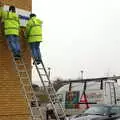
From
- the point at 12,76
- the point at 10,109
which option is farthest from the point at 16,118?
the point at 12,76

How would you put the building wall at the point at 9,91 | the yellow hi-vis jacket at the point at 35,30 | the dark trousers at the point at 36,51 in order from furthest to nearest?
the dark trousers at the point at 36,51, the yellow hi-vis jacket at the point at 35,30, the building wall at the point at 9,91

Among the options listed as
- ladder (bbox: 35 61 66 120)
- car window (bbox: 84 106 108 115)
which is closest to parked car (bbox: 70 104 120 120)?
car window (bbox: 84 106 108 115)

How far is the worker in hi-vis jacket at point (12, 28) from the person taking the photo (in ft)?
42.6

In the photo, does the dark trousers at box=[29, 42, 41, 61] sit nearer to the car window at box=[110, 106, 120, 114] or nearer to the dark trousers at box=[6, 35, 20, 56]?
the dark trousers at box=[6, 35, 20, 56]

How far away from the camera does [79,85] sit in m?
28.5

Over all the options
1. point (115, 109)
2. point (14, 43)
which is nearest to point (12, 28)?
point (14, 43)

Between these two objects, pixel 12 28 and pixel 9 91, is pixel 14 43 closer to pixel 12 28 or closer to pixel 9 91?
pixel 12 28

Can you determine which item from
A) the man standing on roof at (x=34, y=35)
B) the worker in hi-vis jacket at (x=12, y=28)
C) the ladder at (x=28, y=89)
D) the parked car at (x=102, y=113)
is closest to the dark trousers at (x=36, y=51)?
the man standing on roof at (x=34, y=35)

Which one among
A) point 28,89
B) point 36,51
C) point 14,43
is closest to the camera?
point 14,43

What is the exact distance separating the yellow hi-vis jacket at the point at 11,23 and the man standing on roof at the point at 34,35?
20.9 inches

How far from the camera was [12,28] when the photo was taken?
12977 mm

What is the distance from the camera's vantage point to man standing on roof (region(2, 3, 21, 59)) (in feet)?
42.6

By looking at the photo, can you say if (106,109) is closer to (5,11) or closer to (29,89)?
(29,89)

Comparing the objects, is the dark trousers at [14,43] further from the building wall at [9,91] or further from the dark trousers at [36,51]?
the dark trousers at [36,51]
